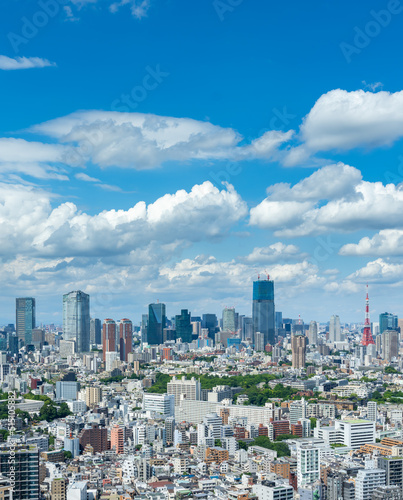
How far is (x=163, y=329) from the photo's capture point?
55344 mm

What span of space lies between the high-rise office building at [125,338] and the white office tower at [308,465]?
33.3 m

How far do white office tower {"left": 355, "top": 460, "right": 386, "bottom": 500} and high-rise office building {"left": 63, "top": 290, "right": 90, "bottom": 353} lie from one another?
39571 mm

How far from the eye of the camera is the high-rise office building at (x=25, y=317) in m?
51.3

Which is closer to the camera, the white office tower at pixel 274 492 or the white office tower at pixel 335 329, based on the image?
the white office tower at pixel 274 492

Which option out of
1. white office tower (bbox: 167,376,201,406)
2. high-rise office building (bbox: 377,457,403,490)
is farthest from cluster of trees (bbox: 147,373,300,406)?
high-rise office building (bbox: 377,457,403,490)

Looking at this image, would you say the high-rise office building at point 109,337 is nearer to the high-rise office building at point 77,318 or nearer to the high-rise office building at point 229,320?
the high-rise office building at point 77,318

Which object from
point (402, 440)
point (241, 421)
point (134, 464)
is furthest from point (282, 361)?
point (134, 464)

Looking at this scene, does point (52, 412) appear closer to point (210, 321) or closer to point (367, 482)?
point (367, 482)

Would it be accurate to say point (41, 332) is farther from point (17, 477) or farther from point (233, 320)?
point (17, 477)

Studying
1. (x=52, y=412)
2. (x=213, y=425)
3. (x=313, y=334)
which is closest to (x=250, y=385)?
(x=52, y=412)

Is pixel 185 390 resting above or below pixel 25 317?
below

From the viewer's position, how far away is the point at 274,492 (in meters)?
10.6

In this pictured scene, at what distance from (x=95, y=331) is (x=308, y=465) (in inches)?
1830

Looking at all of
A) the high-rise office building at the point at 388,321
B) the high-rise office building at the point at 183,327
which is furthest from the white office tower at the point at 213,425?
the high-rise office building at the point at 388,321
